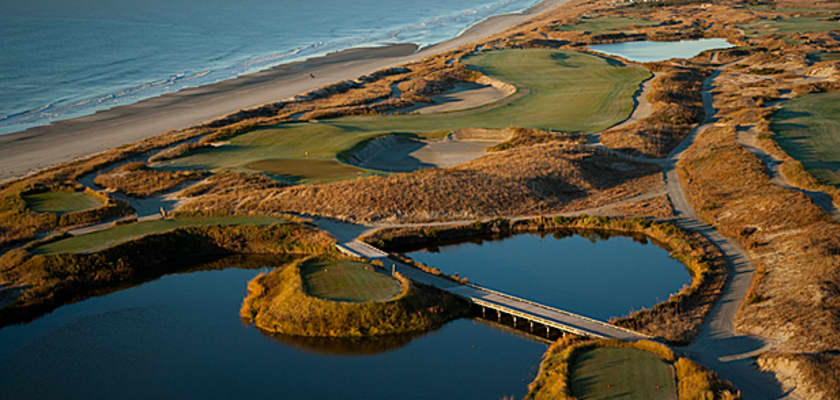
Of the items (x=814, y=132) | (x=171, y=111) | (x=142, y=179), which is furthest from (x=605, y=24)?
(x=142, y=179)

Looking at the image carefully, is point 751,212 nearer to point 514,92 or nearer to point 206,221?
point 206,221

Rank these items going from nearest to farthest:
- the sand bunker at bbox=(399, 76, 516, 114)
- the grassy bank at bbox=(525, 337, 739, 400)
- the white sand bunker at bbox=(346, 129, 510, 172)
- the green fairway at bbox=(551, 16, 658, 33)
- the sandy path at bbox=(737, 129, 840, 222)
→ 1. the grassy bank at bbox=(525, 337, 739, 400)
2. the sandy path at bbox=(737, 129, 840, 222)
3. the white sand bunker at bbox=(346, 129, 510, 172)
4. the sand bunker at bbox=(399, 76, 516, 114)
5. the green fairway at bbox=(551, 16, 658, 33)

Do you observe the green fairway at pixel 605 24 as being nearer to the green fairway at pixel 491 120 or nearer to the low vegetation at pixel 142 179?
the green fairway at pixel 491 120

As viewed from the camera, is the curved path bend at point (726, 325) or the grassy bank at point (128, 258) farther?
the grassy bank at point (128, 258)

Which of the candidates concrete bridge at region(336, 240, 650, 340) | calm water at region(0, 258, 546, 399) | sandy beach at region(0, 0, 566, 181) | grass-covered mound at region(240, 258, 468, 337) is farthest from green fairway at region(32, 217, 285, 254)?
sandy beach at region(0, 0, 566, 181)

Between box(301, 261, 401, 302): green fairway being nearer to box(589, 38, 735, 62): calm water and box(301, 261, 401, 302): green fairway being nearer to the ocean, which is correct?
the ocean

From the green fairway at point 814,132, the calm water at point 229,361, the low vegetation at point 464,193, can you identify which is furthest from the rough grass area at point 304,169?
the green fairway at point 814,132
